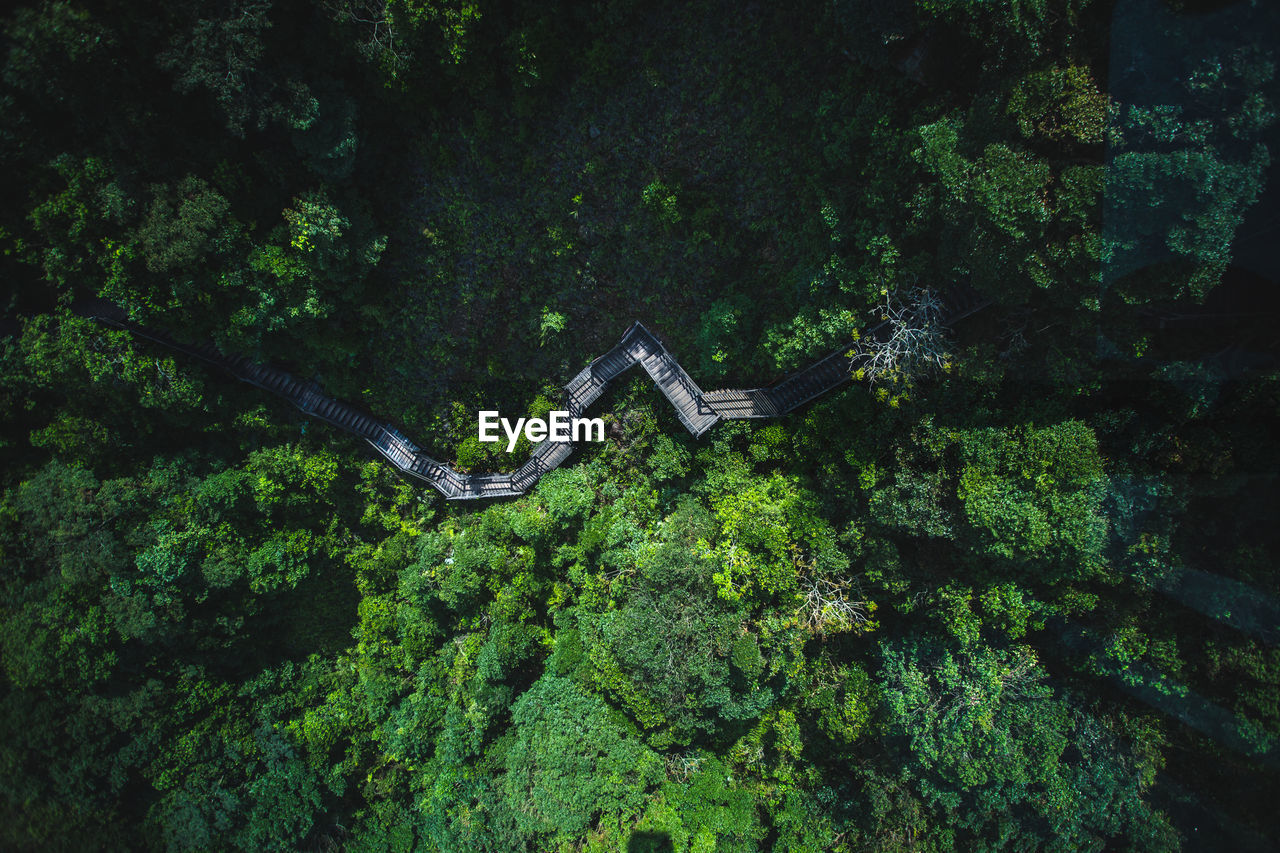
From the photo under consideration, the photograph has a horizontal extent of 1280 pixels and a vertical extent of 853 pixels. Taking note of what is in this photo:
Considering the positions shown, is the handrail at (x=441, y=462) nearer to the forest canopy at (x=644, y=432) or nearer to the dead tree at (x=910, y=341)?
the forest canopy at (x=644, y=432)

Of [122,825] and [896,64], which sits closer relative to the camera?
[896,64]

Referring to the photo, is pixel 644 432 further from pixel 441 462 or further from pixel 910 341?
pixel 910 341

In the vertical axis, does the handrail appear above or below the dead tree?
above

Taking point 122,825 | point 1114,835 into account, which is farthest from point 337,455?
A: point 1114,835

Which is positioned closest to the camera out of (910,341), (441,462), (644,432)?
(910,341)

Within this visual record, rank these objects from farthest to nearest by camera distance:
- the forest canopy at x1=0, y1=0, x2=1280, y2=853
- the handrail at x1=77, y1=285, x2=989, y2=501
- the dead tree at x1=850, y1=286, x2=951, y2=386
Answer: the handrail at x1=77, y1=285, x2=989, y2=501 → the dead tree at x1=850, y1=286, x2=951, y2=386 → the forest canopy at x1=0, y1=0, x2=1280, y2=853

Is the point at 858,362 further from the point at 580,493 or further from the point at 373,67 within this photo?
the point at 373,67

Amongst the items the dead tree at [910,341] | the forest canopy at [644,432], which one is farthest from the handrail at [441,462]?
the dead tree at [910,341]

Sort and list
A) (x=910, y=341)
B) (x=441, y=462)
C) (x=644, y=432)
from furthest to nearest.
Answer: (x=441, y=462), (x=644, y=432), (x=910, y=341)

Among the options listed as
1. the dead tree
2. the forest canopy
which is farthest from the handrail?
the dead tree

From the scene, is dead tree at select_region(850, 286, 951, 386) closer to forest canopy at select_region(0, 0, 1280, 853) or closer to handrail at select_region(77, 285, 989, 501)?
forest canopy at select_region(0, 0, 1280, 853)

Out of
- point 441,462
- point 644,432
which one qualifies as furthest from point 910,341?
point 441,462
